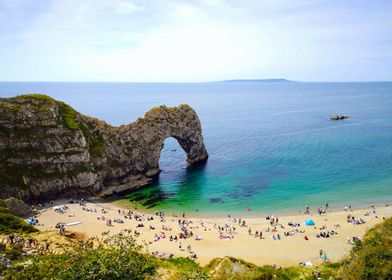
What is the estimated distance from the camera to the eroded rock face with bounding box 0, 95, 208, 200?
187 feet

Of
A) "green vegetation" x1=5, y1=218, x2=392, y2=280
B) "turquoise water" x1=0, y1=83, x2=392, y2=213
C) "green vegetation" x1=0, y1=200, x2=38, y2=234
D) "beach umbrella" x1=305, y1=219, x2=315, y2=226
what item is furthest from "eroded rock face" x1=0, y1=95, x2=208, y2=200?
"beach umbrella" x1=305, y1=219, x2=315, y2=226

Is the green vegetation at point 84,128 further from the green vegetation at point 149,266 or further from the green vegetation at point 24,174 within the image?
the green vegetation at point 149,266

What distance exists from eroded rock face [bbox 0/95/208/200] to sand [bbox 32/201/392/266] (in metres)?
5.25

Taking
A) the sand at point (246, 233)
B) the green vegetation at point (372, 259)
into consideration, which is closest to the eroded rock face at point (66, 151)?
the sand at point (246, 233)

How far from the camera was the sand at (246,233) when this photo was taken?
41406 mm

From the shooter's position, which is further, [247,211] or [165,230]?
[247,211]

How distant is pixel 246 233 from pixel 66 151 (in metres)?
36.0

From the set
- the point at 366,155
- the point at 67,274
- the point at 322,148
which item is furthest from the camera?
the point at 322,148

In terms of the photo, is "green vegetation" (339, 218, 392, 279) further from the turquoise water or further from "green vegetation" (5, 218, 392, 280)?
the turquoise water

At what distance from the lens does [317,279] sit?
2872 cm

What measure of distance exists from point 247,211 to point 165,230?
49.4ft

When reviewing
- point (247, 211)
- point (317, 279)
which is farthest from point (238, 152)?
point (317, 279)

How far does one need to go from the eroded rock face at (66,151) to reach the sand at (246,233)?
5252mm

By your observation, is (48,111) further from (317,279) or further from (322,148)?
(322,148)
